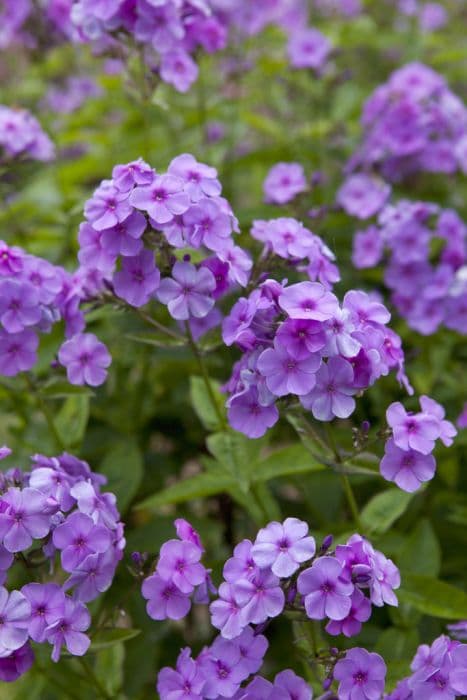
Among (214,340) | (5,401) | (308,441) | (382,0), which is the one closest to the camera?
(308,441)

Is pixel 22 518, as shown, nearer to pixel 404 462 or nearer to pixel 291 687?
pixel 291 687

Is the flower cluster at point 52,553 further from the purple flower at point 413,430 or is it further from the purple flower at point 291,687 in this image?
the purple flower at point 413,430

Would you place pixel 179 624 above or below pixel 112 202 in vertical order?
below

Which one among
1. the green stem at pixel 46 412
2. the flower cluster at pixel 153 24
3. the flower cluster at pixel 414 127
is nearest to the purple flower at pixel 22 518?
the green stem at pixel 46 412

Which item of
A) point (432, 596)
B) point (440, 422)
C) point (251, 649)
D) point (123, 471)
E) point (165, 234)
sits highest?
point (165, 234)

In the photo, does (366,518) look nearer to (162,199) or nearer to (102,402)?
(162,199)

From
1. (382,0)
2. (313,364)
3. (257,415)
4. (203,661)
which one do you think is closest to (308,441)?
(257,415)

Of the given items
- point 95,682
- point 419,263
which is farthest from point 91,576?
point 419,263
